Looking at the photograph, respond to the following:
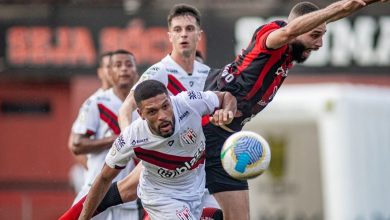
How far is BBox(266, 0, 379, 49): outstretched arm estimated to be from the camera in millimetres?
8680

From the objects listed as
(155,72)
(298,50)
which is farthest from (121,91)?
(298,50)

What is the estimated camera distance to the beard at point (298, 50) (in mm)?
9648

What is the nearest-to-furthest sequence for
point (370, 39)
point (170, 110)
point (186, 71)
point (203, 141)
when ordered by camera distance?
point (170, 110) < point (203, 141) < point (186, 71) < point (370, 39)

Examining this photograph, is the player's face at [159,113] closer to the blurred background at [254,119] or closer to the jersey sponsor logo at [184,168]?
the jersey sponsor logo at [184,168]

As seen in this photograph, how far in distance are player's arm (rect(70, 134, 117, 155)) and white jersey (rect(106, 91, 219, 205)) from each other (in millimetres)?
1832

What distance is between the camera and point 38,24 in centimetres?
2477

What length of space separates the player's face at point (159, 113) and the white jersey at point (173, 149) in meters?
0.12

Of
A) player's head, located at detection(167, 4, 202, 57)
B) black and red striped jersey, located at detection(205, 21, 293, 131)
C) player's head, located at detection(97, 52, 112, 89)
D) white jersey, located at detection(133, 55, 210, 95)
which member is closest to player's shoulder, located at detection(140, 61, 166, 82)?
white jersey, located at detection(133, 55, 210, 95)

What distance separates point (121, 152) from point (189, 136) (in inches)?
22.9

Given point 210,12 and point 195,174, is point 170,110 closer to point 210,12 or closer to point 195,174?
point 195,174

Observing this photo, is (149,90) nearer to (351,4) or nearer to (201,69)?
(201,69)

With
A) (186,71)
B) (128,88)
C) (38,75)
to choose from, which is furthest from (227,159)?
(38,75)

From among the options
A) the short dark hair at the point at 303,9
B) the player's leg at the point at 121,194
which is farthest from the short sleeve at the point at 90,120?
the short dark hair at the point at 303,9

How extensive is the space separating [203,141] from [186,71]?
1.03 m
